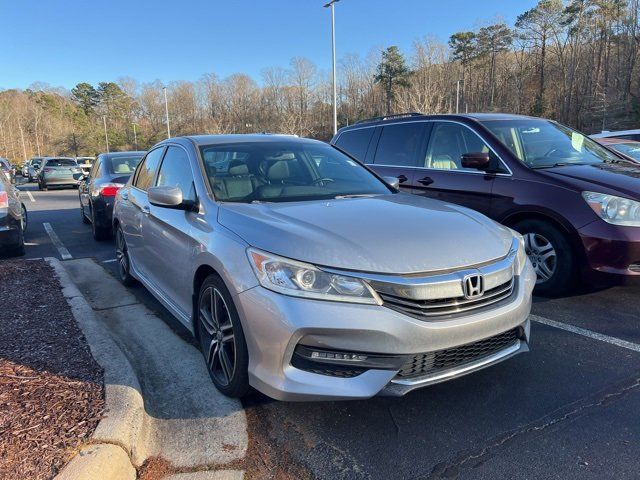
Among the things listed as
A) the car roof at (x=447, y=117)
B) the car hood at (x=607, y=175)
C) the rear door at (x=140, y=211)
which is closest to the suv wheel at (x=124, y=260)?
the rear door at (x=140, y=211)

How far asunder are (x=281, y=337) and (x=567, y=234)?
10.9 ft

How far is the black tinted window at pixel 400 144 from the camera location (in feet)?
20.1

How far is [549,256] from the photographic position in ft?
15.2

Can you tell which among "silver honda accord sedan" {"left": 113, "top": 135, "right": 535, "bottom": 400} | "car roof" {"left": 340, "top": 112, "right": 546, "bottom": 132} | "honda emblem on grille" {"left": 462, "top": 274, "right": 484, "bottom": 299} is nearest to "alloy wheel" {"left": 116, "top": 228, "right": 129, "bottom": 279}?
"silver honda accord sedan" {"left": 113, "top": 135, "right": 535, "bottom": 400}

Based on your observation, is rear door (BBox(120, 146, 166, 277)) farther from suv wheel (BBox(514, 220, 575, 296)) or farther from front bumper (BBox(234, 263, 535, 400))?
suv wheel (BBox(514, 220, 575, 296))

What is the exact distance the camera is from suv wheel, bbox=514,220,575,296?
177 inches

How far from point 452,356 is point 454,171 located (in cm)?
346

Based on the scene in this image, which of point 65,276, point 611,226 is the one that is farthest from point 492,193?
point 65,276

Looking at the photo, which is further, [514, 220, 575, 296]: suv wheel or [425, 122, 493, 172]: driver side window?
[425, 122, 493, 172]: driver side window

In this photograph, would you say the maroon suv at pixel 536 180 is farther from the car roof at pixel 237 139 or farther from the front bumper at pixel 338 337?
the front bumper at pixel 338 337

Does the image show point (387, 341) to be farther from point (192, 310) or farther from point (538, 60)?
point (538, 60)

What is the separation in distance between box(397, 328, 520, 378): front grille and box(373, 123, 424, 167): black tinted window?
3.68m

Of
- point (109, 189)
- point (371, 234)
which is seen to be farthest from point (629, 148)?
point (109, 189)

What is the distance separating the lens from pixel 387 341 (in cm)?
234
